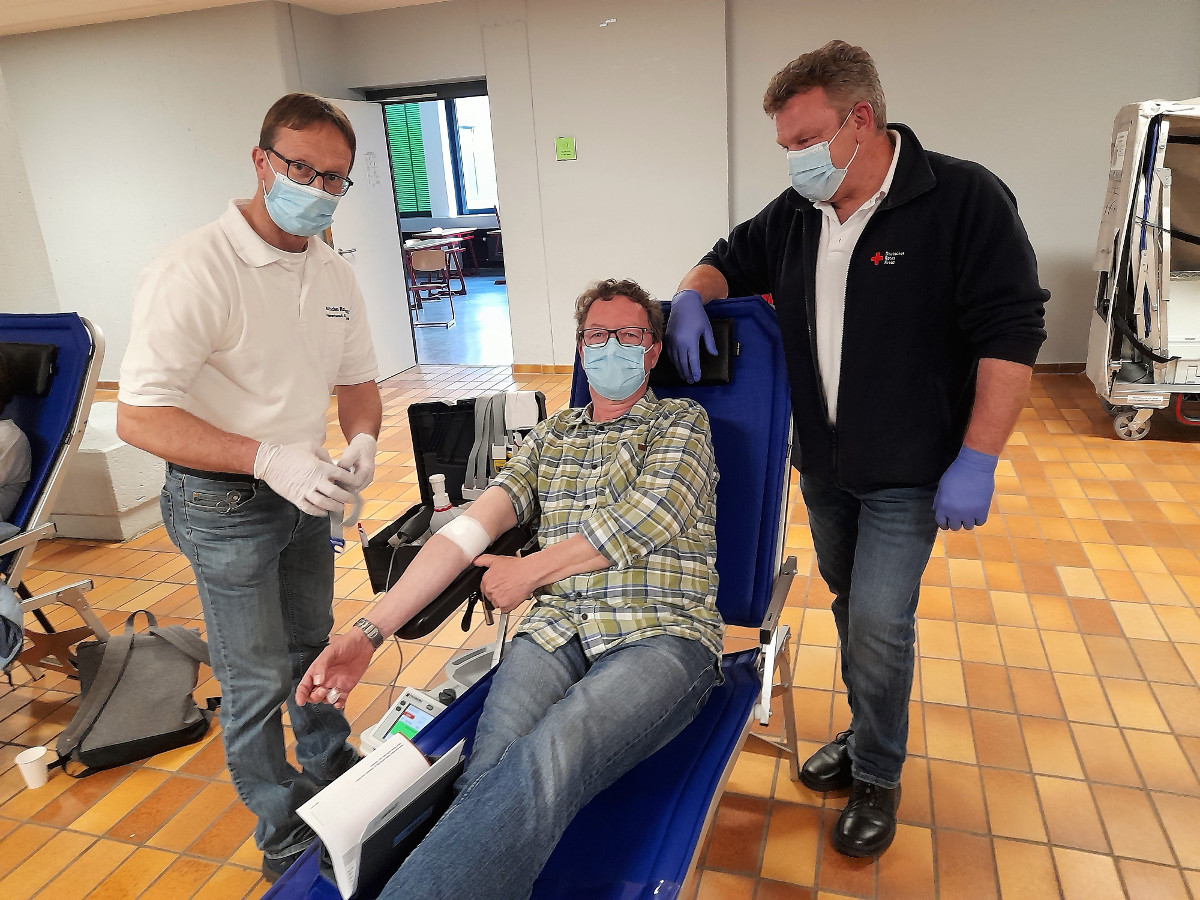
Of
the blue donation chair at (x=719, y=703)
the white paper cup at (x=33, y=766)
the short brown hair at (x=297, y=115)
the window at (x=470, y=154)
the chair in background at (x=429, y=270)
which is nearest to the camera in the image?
the blue donation chair at (x=719, y=703)

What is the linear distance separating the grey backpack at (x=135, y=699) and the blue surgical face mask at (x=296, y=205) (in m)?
1.42

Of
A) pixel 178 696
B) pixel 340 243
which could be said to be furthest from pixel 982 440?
pixel 340 243

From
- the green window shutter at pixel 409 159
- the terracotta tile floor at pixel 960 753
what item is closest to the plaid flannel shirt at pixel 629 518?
the terracotta tile floor at pixel 960 753

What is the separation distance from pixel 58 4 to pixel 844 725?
6178 mm

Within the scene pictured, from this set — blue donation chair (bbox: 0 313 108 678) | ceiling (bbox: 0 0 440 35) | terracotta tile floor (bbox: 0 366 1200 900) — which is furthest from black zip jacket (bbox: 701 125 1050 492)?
ceiling (bbox: 0 0 440 35)

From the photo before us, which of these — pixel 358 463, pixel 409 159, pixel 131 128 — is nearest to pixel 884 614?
pixel 358 463

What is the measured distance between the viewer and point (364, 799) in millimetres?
1206

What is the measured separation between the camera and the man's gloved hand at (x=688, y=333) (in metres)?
1.78

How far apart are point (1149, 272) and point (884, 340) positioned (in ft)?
10.3

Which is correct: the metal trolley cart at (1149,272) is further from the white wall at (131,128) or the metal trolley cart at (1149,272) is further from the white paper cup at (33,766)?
the white wall at (131,128)

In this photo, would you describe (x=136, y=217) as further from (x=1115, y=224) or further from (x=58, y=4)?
(x=1115, y=224)

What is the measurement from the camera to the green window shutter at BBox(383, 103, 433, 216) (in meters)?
11.7

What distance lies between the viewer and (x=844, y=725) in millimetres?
2188

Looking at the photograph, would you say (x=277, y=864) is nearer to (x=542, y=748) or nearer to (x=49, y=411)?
(x=542, y=748)
